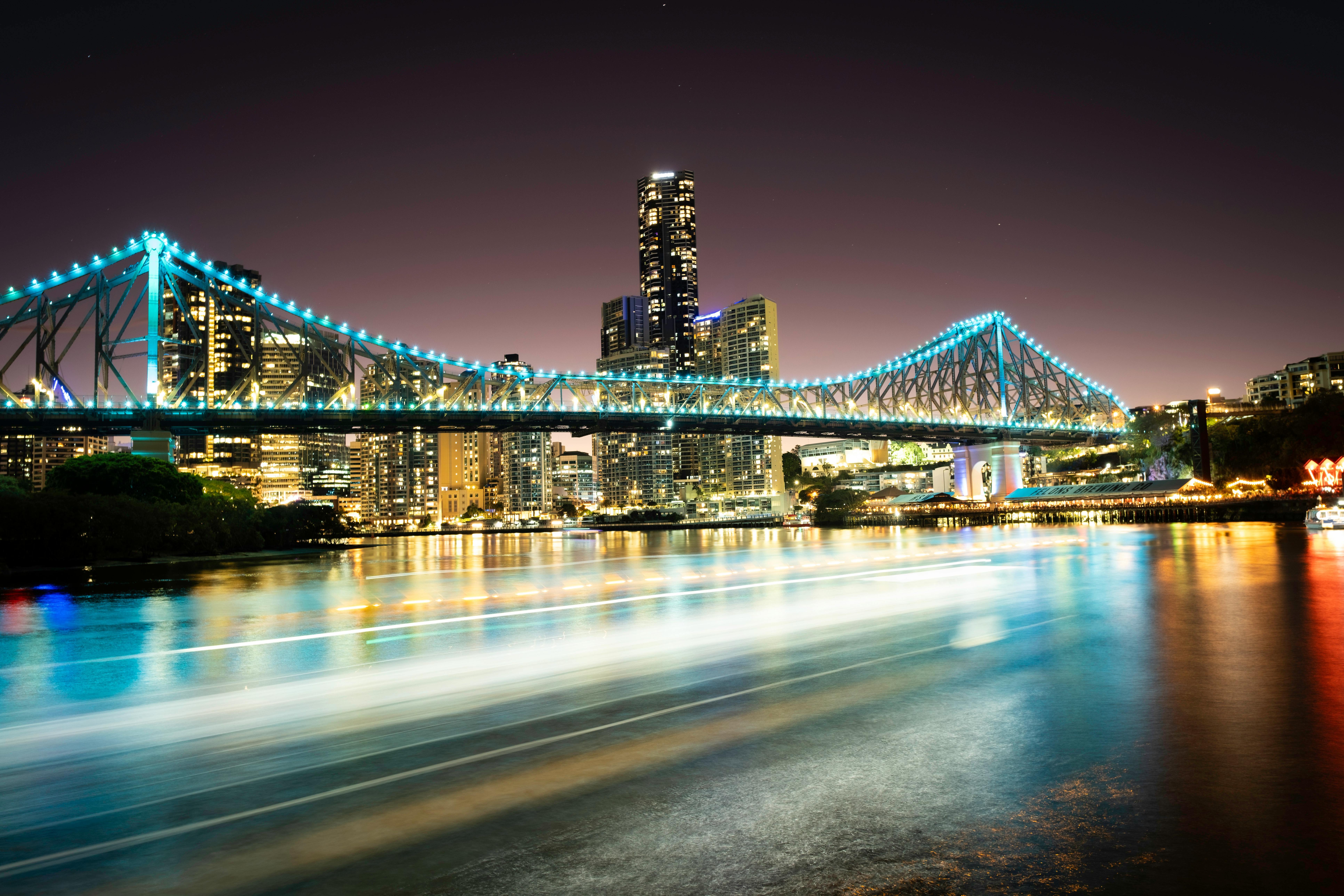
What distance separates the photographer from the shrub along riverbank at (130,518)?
154 feet

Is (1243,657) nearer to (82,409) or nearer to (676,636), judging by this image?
(676,636)

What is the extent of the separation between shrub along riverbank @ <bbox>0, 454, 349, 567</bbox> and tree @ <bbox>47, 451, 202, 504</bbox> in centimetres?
7

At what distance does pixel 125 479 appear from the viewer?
63.3m

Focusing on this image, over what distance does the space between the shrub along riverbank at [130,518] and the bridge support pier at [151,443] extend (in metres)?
4.15

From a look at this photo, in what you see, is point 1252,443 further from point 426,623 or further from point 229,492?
point 426,623

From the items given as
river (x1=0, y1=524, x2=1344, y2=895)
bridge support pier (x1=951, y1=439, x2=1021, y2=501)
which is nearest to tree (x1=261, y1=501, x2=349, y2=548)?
river (x1=0, y1=524, x2=1344, y2=895)

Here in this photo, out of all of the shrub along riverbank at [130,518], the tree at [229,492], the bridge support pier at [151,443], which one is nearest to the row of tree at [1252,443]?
the shrub along riverbank at [130,518]

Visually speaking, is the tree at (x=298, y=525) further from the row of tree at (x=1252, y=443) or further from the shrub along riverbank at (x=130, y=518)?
the row of tree at (x=1252, y=443)

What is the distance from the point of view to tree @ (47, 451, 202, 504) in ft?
206

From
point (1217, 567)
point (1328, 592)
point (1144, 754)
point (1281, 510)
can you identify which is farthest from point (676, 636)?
point (1281, 510)

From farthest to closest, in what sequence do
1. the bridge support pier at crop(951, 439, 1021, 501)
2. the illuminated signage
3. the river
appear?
the bridge support pier at crop(951, 439, 1021, 501)
the illuminated signage
the river

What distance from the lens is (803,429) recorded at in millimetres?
108375

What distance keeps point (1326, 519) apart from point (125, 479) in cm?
7760

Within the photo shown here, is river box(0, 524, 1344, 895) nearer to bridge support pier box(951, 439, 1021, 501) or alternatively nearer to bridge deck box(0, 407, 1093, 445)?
bridge deck box(0, 407, 1093, 445)
